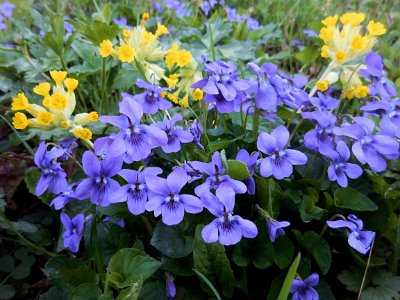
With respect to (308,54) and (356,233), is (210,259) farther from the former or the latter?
(308,54)

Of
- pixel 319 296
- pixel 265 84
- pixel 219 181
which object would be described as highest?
pixel 265 84

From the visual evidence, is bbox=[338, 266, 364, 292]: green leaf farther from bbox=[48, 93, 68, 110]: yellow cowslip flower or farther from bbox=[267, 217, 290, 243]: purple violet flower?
bbox=[48, 93, 68, 110]: yellow cowslip flower

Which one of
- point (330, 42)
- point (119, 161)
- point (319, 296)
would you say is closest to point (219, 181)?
point (119, 161)

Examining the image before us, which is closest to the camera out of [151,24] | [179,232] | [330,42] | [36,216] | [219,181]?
[219,181]

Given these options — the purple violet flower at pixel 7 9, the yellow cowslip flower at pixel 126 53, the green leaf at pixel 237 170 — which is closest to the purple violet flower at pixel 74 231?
the green leaf at pixel 237 170

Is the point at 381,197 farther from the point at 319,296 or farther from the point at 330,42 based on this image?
the point at 330,42

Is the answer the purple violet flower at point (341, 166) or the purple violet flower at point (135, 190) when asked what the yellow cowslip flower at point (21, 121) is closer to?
the purple violet flower at point (135, 190)

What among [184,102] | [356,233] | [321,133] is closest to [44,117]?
[184,102]
